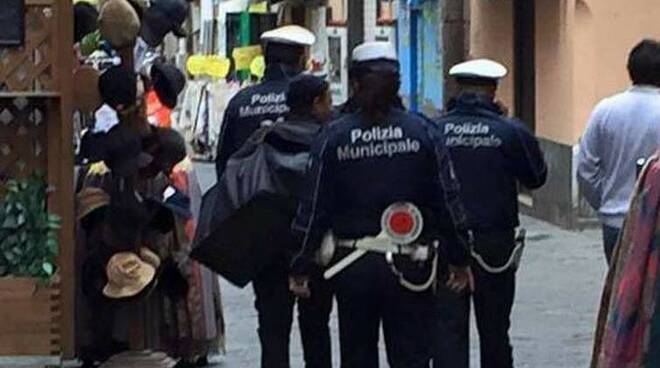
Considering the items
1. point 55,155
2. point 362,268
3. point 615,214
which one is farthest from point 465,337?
point 55,155

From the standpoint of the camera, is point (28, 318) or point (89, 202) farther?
point (89, 202)

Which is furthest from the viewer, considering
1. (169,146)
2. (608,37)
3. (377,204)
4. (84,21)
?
(608,37)

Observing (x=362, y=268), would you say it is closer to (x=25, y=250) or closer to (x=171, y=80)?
(x=25, y=250)

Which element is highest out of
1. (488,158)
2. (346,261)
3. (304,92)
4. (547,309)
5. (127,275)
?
(304,92)

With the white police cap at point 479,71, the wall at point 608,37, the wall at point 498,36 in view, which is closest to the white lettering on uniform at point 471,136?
the white police cap at point 479,71

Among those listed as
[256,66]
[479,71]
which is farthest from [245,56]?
[479,71]

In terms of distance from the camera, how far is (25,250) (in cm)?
888

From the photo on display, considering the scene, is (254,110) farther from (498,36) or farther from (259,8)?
(259,8)

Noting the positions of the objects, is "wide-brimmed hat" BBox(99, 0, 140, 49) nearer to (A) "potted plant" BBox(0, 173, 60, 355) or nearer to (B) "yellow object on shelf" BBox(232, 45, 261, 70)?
(A) "potted plant" BBox(0, 173, 60, 355)

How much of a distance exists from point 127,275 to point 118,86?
3.54 ft

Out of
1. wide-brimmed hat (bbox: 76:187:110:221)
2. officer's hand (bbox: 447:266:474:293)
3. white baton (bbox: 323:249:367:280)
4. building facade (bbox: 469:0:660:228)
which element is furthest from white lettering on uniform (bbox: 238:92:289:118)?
building facade (bbox: 469:0:660:228)

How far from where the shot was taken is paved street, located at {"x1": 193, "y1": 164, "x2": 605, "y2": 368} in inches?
488

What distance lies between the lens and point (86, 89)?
938 cm

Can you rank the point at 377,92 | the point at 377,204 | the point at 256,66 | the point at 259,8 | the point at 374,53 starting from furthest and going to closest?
the point at 259,8 < the point at 256,66 < the point at 374,53 < the point at 377,92 < the point at 377,204
